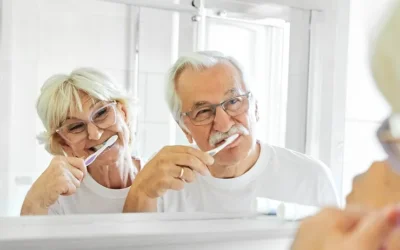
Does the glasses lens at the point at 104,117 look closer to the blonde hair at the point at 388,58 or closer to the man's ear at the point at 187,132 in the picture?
the man's ear at the point at 187,132

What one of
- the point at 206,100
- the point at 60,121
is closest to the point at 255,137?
the point at 206,100

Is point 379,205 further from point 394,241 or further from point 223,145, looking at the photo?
point 223,145

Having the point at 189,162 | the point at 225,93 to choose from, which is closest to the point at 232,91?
the point at 225,93

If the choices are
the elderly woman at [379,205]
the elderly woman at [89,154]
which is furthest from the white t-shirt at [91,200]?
the elderly woman at [379,205]

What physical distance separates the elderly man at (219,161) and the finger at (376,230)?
0.37 m

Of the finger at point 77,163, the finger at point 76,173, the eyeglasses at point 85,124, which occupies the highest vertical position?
the eyeglasses at point 85,124

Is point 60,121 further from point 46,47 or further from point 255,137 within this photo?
point 255,137

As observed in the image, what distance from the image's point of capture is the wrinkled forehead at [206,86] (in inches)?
23.1

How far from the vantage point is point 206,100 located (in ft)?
1.92

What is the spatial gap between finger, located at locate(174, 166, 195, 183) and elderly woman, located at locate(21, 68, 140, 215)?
0.05 m

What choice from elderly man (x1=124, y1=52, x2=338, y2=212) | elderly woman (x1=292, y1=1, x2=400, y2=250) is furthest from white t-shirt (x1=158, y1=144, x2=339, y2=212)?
elderly woman (x1=292, y1=1, x2=400, y2=250)

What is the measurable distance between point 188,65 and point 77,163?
18cm

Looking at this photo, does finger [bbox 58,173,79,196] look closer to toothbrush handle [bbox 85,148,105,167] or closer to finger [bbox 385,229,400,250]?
toothbrush handle [bbox 85,148,105,167]

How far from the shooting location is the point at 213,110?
Answer: 583 millimetres
